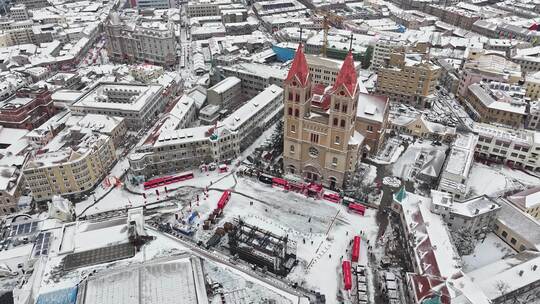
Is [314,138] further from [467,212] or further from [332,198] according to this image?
[467,212]

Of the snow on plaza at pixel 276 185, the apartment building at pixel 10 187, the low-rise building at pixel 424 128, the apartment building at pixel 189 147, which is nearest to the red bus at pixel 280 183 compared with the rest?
the snow on plaza at pixel 276 185

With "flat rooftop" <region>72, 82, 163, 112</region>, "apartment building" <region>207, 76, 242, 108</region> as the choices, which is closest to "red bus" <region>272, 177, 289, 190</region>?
"apartment building" <region>207, 76, 242, 108</region>

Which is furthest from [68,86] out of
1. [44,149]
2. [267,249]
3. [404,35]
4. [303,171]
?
[404,35]

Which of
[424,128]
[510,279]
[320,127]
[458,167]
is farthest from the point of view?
[424,128]

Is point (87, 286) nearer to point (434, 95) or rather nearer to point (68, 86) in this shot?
point (68, 86)

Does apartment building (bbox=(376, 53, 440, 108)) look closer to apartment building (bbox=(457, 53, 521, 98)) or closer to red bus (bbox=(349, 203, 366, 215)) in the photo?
apartment building (bbox=(457, 53, 521, 98))

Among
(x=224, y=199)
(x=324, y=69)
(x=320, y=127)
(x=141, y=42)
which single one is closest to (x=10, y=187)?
(x=224, y=199)

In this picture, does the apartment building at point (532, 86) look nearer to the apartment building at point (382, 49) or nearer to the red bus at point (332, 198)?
the apartment building at point (382, 49)
